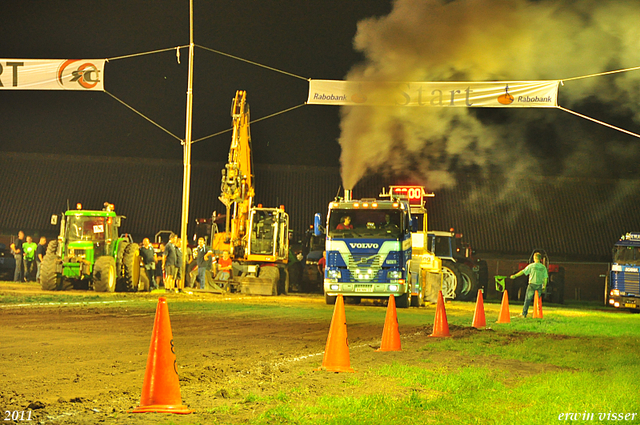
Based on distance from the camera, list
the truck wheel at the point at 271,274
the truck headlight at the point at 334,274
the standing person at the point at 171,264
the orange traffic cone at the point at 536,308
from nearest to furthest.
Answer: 1. the orange traffic cone at the point at 536,308
2. the truck headlight at the point at 334,274
3. the standing person at the point at 171,264
4. the truck wheel at the point at 271,274

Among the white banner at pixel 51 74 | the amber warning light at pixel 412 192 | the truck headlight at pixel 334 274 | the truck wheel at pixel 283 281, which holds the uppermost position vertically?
the white banner at pixel 51 74

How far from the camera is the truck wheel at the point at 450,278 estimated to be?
31.3 meters

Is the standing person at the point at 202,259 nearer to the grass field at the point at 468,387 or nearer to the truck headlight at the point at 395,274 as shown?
the truck headlight at the point at 395,274

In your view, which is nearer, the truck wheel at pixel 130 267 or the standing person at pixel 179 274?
the truck wheel at pixel 130 267

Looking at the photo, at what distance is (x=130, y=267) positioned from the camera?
28.9 m

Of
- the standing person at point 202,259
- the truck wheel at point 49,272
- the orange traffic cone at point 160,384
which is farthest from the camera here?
the standing person at point 202,259

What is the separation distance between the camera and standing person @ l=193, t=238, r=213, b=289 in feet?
101

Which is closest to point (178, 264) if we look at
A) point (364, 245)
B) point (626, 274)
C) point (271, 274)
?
point (271, 274)

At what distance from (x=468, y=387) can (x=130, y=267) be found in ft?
71.2

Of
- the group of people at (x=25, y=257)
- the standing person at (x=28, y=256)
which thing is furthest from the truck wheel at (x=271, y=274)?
the standing person at (x=28, y=256)

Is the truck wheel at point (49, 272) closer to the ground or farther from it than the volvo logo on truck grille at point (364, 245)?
closer to the ground

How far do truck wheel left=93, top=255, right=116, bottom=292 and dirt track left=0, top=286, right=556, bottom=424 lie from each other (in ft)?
27.4

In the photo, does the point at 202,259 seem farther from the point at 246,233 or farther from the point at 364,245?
the point at 364,245

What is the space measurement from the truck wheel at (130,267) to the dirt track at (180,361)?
9.88m
